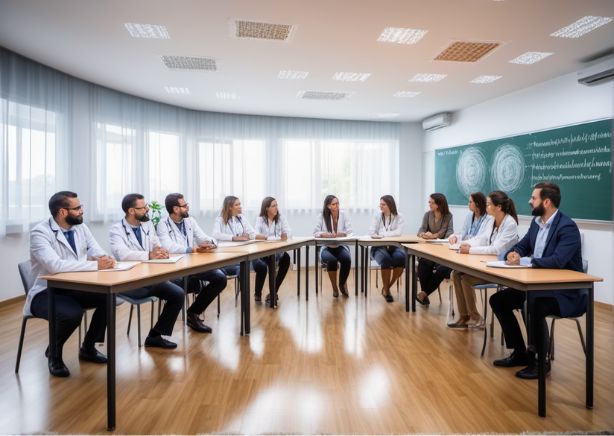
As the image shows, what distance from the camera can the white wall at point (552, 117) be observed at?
203 inches

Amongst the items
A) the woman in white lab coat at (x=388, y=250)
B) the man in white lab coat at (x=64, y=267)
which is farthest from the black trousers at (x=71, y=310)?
the woman in white lab coat at (x=388, y=250)

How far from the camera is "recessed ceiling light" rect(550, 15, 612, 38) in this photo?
3.96 meters

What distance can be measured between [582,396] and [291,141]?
6555 millimetres

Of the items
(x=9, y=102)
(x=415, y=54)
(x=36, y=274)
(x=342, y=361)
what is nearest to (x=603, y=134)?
(x=415, y=54)

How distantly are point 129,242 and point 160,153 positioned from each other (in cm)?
405

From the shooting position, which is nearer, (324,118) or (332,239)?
(332,239)

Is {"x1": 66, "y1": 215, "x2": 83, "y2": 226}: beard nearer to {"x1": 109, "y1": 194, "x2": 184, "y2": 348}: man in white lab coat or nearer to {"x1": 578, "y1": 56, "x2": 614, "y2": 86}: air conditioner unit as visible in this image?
{"x1": 109, "y1": 194, "x2": 184, "y2": 348}: man in white lab coat

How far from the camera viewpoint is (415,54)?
4805 mm

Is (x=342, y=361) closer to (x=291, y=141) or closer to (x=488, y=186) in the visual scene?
(x=488, y=186)

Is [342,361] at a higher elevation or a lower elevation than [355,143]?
lower

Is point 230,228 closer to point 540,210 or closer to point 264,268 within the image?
point 264,268

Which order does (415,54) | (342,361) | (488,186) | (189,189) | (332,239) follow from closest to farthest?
(342,361) → (415,54) → (332,239) → (488,186) → (189,189)

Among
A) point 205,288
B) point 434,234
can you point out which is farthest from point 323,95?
point 205,288

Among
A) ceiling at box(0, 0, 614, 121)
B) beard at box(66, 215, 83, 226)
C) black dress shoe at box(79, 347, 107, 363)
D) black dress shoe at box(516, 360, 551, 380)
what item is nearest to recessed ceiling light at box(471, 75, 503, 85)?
ceiling at box(0, 0, 614, 121)
